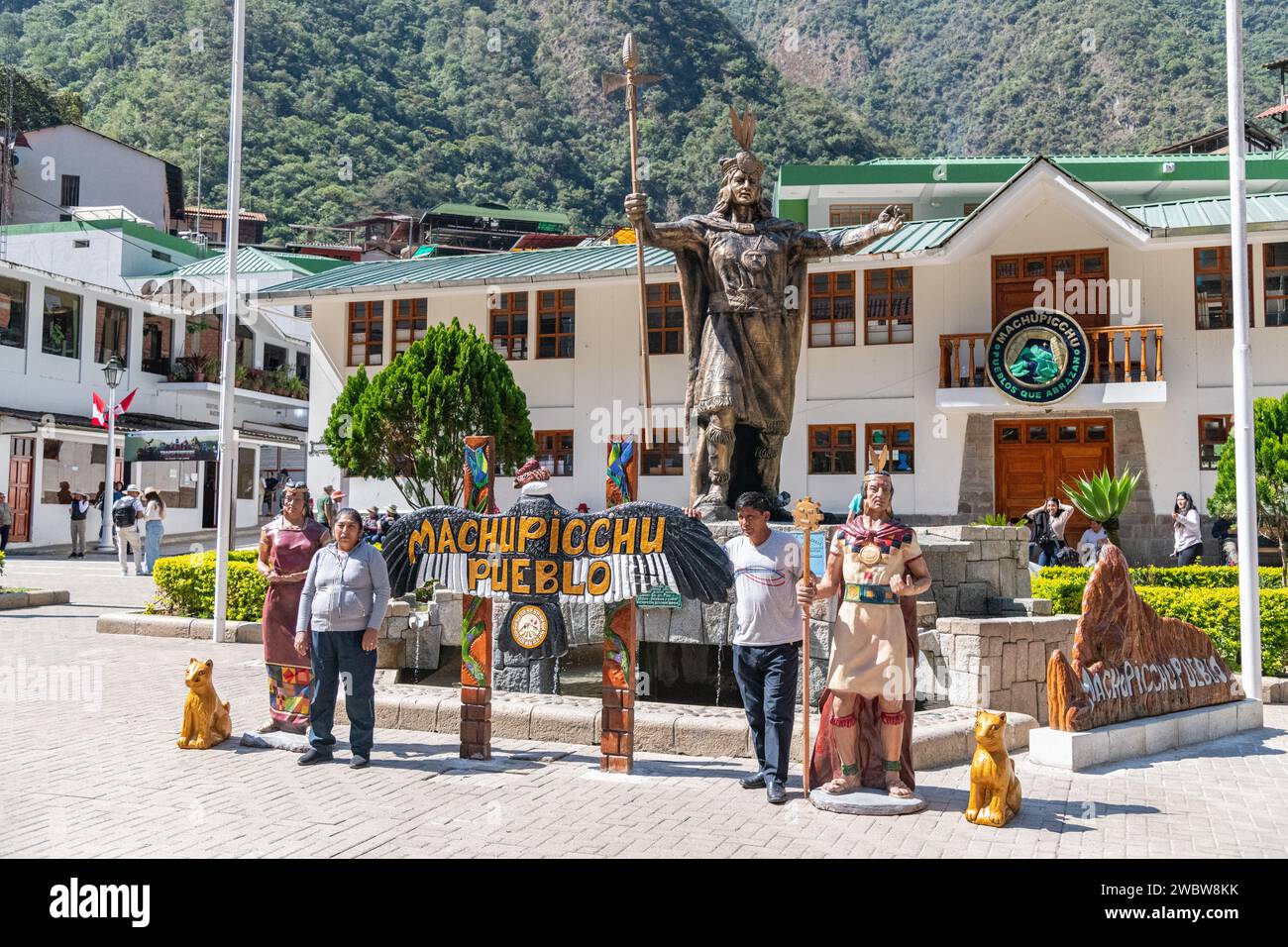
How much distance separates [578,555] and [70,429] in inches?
929

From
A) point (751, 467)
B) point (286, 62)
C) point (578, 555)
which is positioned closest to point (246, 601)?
point (751, 467)

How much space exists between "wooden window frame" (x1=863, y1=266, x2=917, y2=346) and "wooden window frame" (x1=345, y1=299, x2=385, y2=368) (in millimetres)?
10404

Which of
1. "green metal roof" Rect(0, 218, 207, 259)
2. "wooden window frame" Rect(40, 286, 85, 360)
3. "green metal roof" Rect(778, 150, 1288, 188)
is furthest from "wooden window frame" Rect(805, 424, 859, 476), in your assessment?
"green metal roof" Rect(0, 218, 207, 259)

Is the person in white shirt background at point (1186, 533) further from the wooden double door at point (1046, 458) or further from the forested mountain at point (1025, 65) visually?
the forested mountain at point (1025, 65)

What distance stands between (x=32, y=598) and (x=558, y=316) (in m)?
11.4

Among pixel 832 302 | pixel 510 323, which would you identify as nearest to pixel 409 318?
pixel 510 323

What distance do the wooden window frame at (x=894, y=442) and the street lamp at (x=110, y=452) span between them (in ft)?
53.2

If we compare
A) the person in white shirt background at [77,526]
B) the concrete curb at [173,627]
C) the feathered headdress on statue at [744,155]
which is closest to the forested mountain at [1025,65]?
the feathered headdress on statue at [744,155]

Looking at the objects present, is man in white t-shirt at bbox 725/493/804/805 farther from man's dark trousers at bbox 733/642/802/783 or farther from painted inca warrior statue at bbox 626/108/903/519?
painted inca warrior statue at bbox 626/108/903/519

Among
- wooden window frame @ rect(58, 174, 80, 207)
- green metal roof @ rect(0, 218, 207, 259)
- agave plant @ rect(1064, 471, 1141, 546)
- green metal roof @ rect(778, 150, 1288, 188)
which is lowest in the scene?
agave plant @ rect(1064, 471, 1141, 546)

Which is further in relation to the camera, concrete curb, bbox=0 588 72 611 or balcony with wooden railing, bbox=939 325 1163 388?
balcony with wooden railing, bbox=939 325 1163 388

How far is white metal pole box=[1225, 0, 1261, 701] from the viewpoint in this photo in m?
8.46

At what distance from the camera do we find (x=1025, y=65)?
205 ft

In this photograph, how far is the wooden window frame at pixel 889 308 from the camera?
20688 millimetres
